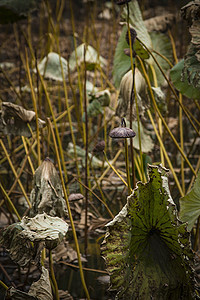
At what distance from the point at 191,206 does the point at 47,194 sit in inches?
11.8

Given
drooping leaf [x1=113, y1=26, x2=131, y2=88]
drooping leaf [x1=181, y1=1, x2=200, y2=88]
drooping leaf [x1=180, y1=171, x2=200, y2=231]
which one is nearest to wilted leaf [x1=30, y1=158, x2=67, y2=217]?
drooping leaf [x1=180, y1=171, x2=200, y2=231]

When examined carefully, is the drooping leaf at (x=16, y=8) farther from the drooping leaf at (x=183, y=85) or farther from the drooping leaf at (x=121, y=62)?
the drooping leaf at (x=183, y=85)

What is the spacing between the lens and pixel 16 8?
1.16 m

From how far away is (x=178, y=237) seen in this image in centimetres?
65

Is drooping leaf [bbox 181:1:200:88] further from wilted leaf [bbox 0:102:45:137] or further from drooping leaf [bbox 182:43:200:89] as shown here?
wilted leaf [bbox 0:102:45:137]

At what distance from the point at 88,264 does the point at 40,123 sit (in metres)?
0.42

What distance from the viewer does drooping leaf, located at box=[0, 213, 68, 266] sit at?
58 cm

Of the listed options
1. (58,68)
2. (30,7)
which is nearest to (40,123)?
(30,7)

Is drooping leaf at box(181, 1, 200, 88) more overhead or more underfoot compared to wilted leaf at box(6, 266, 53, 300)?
more overhead

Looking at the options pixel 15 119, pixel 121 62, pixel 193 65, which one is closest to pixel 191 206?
pixel 193 65

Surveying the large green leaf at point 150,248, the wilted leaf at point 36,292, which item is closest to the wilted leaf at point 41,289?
the wilted leaf at point 36,292

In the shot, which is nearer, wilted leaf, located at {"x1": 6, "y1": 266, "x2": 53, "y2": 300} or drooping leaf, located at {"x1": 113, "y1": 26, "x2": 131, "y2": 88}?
wilted leaf, located at {"x1": 6, "y1": 266, "x2": 53, "y2": 300}

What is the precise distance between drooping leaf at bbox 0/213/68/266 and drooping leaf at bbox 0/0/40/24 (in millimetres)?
745

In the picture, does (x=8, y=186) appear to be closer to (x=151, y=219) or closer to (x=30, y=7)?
(x=30, y=7)
